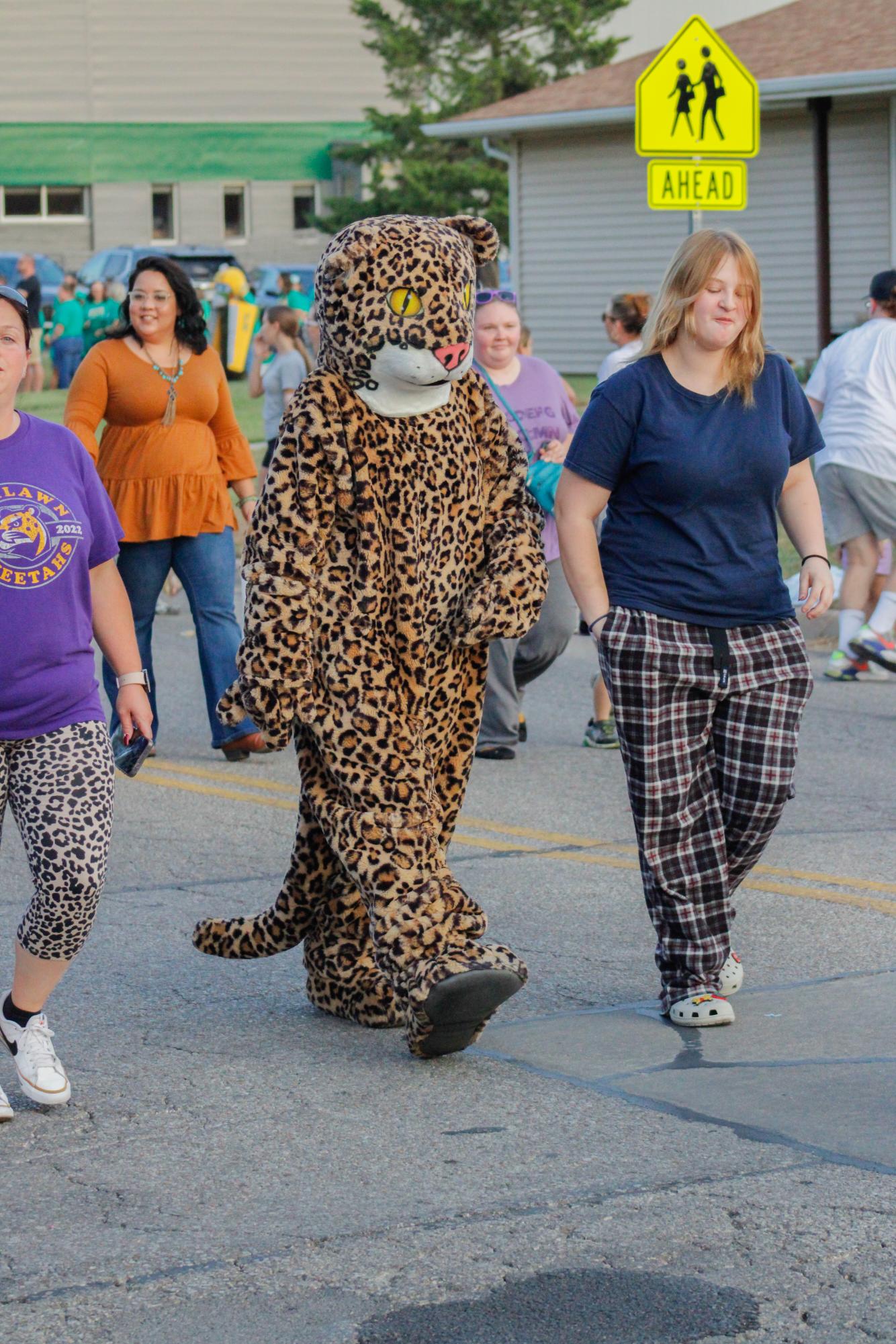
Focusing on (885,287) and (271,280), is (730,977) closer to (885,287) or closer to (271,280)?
(885,287)

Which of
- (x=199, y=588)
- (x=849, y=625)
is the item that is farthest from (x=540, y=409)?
(x=849, y=625)

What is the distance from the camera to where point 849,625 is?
34.0 feet

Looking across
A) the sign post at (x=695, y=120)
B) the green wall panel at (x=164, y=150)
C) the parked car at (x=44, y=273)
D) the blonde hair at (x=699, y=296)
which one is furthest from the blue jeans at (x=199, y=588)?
the green wall panel at (x=164, y=150)

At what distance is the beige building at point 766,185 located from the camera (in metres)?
24.8

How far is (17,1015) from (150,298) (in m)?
4.28

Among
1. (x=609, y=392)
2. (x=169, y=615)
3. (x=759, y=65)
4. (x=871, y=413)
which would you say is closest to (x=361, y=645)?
(x=609, y=392)

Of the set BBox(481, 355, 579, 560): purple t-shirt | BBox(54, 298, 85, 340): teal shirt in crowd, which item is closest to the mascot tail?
BBox(481, 355, 579, 560): purple t-shirt

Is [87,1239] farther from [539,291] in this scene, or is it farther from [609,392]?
[539,291]

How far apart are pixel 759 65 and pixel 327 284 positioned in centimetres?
2143

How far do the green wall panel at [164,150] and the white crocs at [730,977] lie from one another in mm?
48938

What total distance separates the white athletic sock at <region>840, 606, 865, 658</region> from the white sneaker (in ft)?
21.8

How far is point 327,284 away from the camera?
4809 mm

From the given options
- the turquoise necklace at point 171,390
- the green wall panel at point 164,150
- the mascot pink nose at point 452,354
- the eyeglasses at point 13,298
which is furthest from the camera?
the green wall panel at point 164,150

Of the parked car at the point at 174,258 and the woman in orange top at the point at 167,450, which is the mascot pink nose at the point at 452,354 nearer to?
the woman in orange top at the point at 167,450
